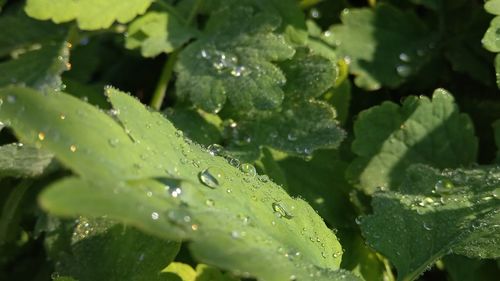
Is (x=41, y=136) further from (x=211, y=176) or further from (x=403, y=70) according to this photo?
(x=403, y=70)

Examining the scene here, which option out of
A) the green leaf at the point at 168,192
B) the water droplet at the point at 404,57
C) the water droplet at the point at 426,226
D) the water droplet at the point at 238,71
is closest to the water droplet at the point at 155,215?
the green leaf at the point at 168,192

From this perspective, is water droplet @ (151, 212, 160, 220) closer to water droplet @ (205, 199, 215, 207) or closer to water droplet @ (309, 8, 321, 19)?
water droplet @ (205, 199, 215, 207)

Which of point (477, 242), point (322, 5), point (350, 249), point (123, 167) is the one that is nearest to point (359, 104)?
point (322, 5)

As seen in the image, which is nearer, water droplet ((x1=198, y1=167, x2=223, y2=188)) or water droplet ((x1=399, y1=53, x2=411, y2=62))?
water droplet ((x1=198, y1=167, x2=223, y2=188))

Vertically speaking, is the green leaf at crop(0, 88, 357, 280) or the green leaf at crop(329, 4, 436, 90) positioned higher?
the green leaf at crop(0, 88, 357, 280)

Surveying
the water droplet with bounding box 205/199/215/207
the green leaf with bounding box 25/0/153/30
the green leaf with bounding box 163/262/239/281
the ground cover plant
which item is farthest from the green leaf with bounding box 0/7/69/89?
the water droplet with bounding box 205/199/215/207

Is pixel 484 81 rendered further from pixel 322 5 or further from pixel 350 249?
pixel 350 249
